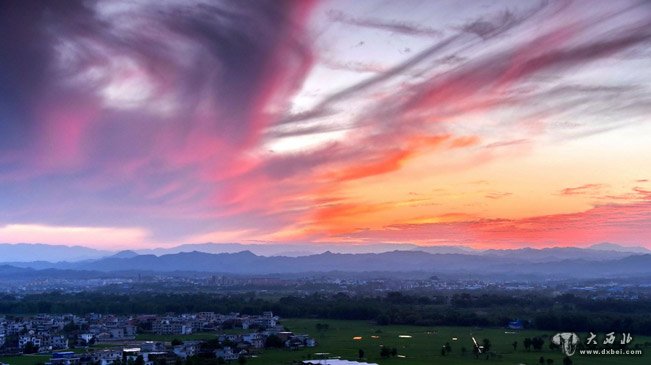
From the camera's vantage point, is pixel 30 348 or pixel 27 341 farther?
pixel 27 341

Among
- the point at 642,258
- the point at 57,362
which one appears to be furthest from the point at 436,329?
the point at 642,258

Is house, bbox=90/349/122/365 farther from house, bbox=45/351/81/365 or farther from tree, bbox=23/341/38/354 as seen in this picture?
tree, bbox=23/341/38/354

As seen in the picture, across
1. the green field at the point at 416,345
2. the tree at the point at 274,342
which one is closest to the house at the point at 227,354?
the green field at the point at 416,345

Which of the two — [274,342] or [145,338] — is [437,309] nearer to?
[274,342]

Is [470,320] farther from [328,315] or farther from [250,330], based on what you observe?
[250,330]

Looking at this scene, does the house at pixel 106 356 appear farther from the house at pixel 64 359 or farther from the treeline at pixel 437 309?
the treeline at pixel 437 309

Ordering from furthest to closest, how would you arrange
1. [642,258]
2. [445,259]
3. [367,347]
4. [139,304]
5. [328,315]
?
[445,259], [642,258], [139,304], [328,315], [367,347]

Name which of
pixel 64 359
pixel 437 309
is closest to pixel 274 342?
pixel 64 359
